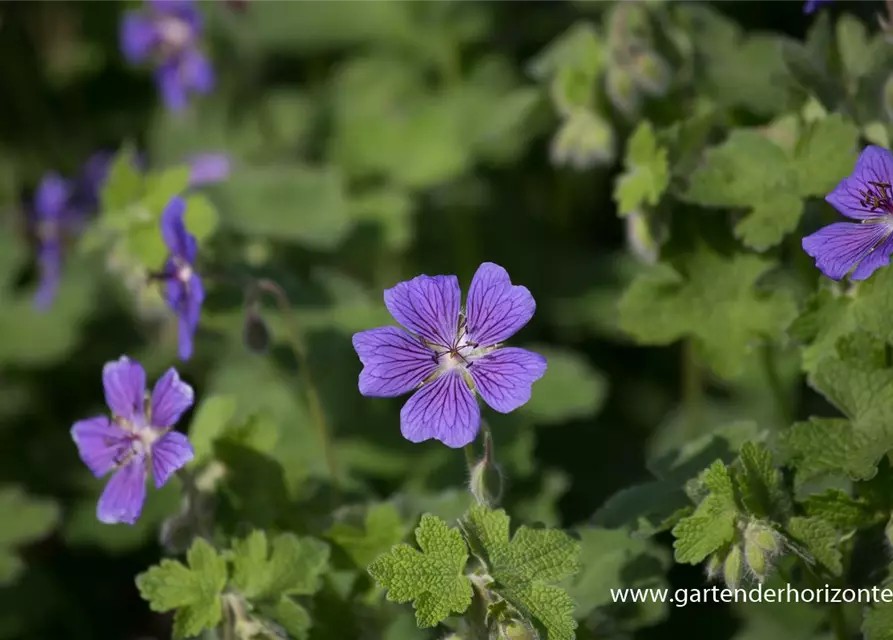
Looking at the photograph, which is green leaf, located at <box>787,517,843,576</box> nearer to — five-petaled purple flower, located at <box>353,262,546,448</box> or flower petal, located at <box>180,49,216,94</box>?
five-petaled purple flower, located at <box>353,262,546,448</box>

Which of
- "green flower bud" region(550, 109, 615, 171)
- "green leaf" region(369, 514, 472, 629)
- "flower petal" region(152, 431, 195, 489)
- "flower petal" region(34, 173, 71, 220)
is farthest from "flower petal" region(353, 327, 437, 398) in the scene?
"flower petal" region(34, 173, 71, 220)

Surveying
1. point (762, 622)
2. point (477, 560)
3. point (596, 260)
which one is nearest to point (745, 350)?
point (762, 622)

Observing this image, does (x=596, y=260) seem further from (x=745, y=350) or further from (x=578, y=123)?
(x=745, y=350)

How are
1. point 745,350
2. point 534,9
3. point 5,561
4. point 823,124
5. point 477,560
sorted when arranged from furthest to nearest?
1. point 534,9
2. point 5,561
3. point 745,350
4. point 823,124
5. point 477,560

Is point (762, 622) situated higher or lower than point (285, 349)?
lower

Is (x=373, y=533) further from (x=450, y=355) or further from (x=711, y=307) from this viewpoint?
(x=711, y=307)

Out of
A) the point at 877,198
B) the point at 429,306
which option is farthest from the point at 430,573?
the point at 877,198

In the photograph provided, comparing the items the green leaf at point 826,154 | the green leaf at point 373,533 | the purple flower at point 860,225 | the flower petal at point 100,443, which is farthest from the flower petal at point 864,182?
the flower petal at point 100,443
